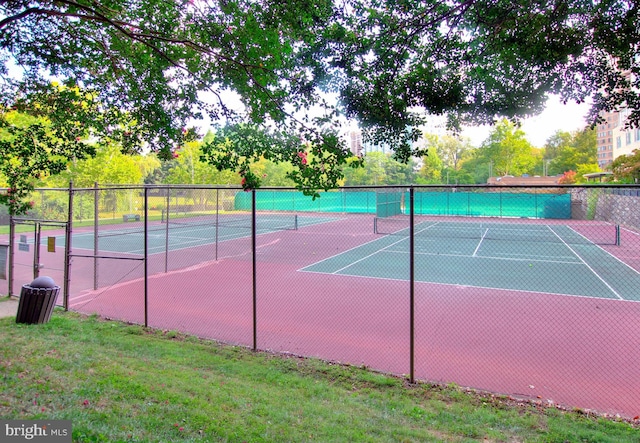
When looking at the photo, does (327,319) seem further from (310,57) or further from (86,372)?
(310,57)

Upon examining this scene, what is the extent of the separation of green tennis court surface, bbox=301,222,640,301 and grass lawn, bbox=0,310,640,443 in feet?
17.0

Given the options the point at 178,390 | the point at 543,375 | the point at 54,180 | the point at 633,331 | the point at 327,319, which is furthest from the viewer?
the point at 54,180

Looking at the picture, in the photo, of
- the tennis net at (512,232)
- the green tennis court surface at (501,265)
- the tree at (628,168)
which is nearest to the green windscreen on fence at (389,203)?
the tennis net at (512,232)

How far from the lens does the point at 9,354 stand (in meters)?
5.89

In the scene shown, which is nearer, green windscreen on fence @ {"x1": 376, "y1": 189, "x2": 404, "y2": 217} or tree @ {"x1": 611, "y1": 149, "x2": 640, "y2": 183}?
tree @ {"x1": 611, "y1": 149, "x2": 640, "y2": 183}

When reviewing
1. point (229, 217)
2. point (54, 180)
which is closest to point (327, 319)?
point (229, 217)

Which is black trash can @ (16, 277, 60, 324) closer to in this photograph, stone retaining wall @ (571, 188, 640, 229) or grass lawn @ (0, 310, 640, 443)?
grass lawn @ (0, 310, 640, 443)

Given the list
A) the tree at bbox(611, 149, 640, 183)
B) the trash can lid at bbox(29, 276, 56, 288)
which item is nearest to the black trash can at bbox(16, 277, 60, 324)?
the trash can lid at bbox(29, 276, 56, 288)

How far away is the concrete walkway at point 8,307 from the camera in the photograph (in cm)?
891

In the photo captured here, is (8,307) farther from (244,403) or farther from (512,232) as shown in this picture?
(512,232)

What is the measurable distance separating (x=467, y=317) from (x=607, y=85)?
6051 millimetres

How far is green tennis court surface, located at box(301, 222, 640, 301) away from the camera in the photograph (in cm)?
1297

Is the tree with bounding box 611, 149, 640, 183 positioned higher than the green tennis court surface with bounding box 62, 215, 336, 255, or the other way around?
the tree with bounding box 611, 149, 640, 183

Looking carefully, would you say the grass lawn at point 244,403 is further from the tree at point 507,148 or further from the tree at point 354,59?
the tree at point 507,148
